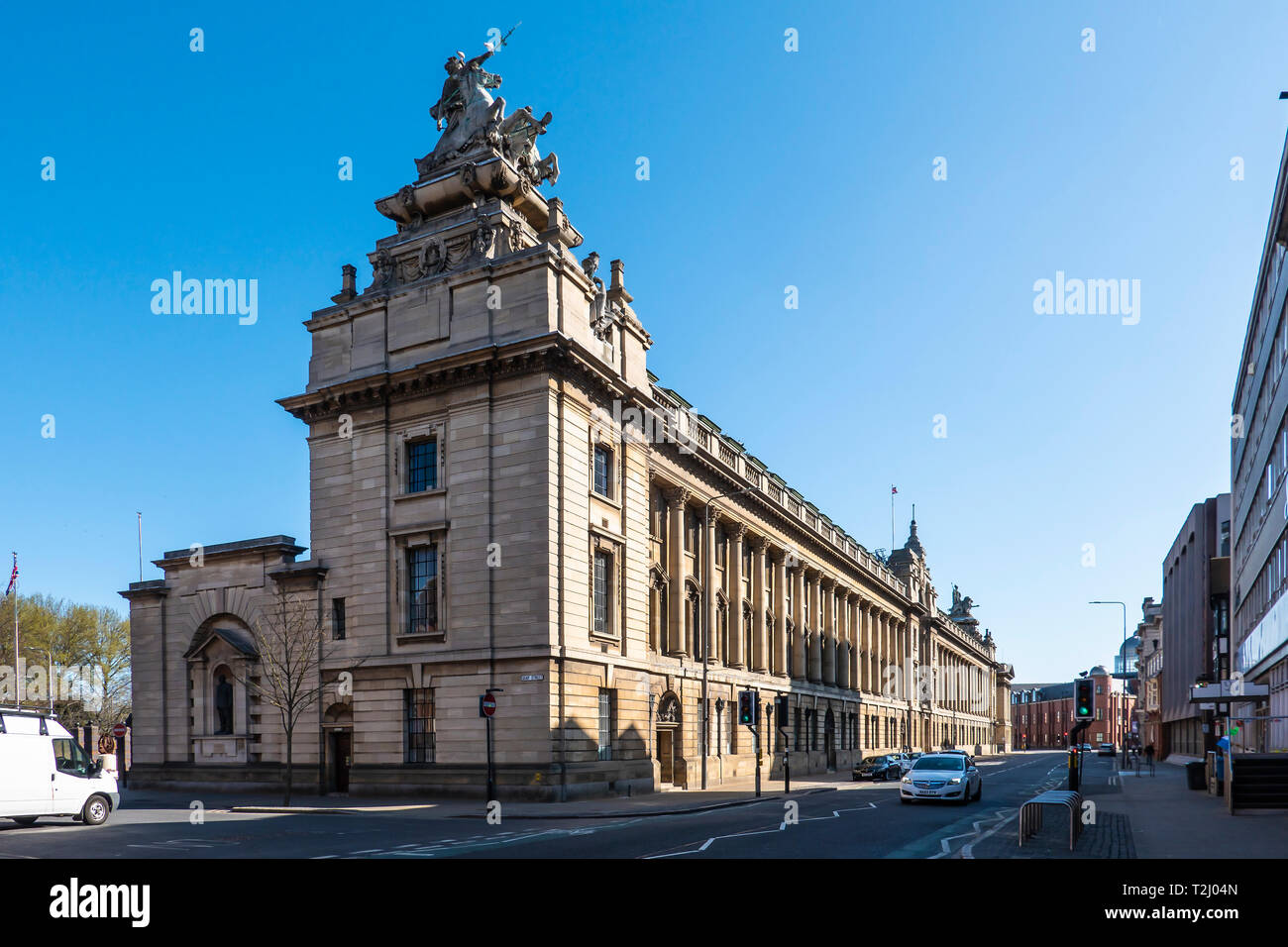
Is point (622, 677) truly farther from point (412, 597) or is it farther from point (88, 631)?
point (88, 631)

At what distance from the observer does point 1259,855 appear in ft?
56.2

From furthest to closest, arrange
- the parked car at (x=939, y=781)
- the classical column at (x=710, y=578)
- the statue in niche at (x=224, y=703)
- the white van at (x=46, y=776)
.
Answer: the classical column at (x=710, y=578)
the statue in niche at (x=224, y=703)
the parked car at (x=939, y=781)
the white van at (x=46, y=776)

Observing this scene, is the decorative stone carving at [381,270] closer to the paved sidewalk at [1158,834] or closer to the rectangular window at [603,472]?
the rectangular window at [603,472]

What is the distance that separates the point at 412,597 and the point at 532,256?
43.2 ft

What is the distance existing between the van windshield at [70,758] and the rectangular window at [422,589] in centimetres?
1280

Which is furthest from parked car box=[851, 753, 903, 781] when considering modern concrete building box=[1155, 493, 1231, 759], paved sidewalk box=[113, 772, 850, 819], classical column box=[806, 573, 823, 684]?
modern concrete building box=[1155, 493, 1231, 759]

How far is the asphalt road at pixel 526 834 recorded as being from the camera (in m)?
18.9

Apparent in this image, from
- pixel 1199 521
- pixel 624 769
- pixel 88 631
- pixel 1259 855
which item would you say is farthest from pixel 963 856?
pixel 88 631

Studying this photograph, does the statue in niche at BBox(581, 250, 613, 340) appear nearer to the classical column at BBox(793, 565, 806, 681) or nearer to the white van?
the white van

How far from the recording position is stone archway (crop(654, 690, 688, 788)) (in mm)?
43625

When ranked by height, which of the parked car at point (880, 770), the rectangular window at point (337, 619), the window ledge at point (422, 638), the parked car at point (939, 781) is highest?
the rectangular window at point (337, 619)

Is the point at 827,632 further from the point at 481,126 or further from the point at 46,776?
the point at 46,776

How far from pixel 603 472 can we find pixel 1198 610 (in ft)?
181

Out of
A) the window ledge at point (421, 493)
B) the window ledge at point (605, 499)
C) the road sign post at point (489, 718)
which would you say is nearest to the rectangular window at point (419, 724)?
the road sign post at point (489, 718)
